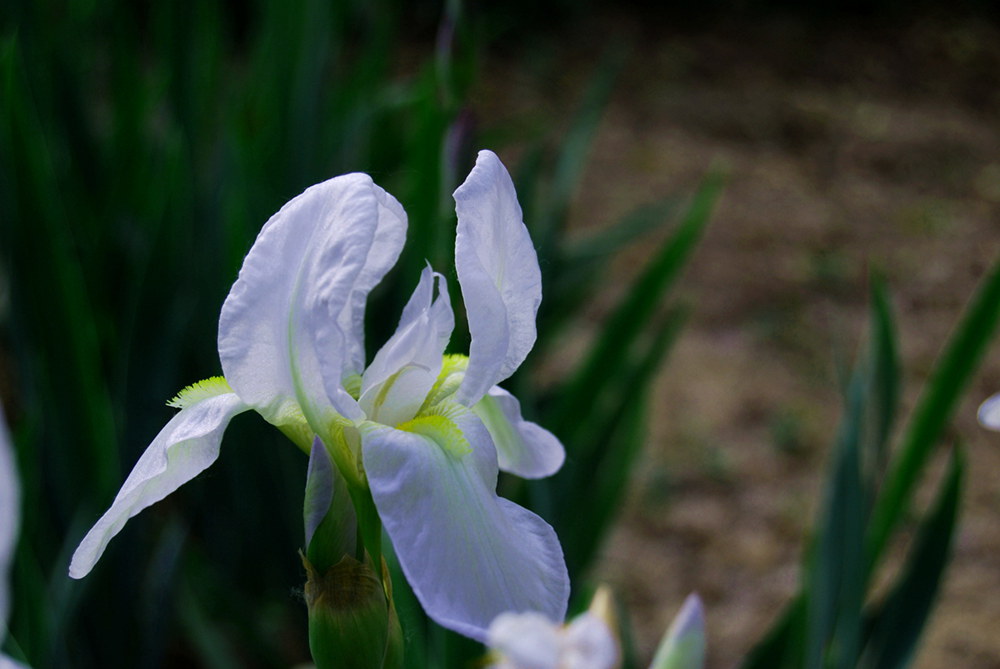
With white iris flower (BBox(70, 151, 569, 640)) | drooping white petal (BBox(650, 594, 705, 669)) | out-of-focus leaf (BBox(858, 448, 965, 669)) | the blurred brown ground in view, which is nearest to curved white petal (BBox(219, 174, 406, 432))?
white iris flower (BBox(70, 151, 569, 640))

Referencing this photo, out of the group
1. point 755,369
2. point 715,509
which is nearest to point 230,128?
point 715,509

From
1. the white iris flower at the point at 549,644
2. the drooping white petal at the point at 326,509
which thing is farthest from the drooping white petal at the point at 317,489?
the white iris flower at the point at 549,644

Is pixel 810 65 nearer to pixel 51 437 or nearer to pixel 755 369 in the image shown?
pixel 755 369

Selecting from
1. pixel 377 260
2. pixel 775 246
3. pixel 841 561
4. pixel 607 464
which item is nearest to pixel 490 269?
pixel 377 260

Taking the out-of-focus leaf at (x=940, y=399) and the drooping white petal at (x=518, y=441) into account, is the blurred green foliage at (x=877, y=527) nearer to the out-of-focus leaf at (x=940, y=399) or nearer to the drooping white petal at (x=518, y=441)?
the out-of-focus leaf at (x=940, y=399)

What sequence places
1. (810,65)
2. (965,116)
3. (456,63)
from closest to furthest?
(456,63)
(965,116)
(810,65)
